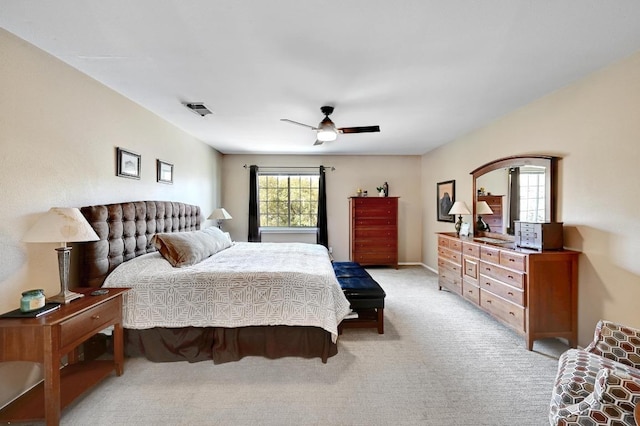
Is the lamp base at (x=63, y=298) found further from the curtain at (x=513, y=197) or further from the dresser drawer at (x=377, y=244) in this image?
the dresser drawer at (x=377, y=244)

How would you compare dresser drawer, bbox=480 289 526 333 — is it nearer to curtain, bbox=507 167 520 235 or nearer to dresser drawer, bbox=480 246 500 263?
dresser drawer, bbox=480 246 500 263

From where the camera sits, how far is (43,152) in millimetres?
2102

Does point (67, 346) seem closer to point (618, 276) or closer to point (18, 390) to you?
point (18, 390)

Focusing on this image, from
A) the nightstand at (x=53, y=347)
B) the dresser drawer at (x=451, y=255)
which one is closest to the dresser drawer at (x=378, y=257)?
the dresser drawer at (x=451, y=255)

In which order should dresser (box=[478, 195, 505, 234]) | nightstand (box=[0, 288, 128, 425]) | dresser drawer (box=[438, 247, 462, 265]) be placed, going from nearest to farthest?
nightstand (box=[0, 288, 128, 425]) → dresser (box=[478, 195, 505, 234]) → dresser drawer (box=[438, 247, 462, 265])

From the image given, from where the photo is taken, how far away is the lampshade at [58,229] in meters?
1.77

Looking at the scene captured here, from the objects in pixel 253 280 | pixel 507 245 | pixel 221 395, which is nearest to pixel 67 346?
pixel 221 395

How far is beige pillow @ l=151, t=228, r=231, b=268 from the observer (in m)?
2.78

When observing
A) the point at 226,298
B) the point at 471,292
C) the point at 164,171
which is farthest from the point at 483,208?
the point at 164,171

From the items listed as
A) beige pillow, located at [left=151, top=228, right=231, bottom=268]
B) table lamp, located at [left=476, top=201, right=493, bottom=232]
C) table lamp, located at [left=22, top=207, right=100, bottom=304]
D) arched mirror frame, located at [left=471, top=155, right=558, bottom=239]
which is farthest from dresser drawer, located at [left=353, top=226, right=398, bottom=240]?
table lamp, located at [left=22, top=207, right=100, bottom=304]

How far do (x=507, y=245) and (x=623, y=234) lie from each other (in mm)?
1031

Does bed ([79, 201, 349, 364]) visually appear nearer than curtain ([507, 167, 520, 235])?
Yes

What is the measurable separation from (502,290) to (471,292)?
65cm

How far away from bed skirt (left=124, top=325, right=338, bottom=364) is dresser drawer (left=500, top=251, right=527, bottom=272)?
6.59 ft
